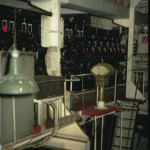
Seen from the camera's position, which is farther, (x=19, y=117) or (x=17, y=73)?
(x=19, y=117)

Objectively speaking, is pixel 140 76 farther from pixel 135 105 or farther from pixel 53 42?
pixel 53 42

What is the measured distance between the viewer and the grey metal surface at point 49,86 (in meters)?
3.29

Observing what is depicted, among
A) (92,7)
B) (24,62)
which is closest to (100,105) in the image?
(92,7)

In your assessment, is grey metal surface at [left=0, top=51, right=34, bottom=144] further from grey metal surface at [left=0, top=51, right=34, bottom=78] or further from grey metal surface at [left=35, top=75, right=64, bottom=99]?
grey metal surface at [left=35, top=75, right=64, bottom=99]

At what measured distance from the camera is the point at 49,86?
3438 mm

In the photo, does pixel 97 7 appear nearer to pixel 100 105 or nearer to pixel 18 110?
pixel 100 105

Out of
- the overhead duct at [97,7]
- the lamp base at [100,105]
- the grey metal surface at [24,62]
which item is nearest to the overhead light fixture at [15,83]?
A: the grey metal surface at [24,62]

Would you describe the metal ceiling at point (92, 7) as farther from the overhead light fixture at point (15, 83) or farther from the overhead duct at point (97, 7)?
the overhead light fixture at point (15, 83)

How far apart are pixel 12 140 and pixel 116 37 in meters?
6.85

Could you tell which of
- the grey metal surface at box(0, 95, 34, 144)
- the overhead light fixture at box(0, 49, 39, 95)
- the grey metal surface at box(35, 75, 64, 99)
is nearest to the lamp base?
the grey metal surface at box(35, 75, 64, 99)

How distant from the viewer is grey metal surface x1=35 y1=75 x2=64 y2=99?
3.29m

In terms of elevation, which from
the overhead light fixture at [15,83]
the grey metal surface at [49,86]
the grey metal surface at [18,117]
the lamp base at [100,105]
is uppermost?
the overhead light fixture at [15,83]

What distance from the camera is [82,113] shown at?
457 cm

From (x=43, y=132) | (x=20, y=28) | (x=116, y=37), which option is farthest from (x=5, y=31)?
(x=116, y=37)
